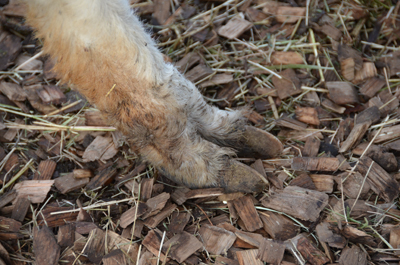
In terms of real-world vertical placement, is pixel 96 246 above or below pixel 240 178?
below

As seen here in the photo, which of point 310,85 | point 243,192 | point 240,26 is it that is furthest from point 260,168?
point 240,26

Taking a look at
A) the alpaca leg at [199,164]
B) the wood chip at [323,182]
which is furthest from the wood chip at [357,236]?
the alpaca leg at [199,164]

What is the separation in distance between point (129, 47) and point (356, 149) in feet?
5.17

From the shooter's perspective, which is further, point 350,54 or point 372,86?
point 350,54

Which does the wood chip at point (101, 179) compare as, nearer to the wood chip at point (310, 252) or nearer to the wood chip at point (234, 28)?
the wood chip at point (310, 252)

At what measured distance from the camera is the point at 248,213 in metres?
2.11

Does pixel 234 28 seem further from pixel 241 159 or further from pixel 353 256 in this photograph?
pixel 353 256

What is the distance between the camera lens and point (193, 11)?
10.3ft

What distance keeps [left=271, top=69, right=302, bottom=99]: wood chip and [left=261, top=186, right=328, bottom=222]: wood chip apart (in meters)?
0.80

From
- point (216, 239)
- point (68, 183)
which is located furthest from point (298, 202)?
point (68, 183)

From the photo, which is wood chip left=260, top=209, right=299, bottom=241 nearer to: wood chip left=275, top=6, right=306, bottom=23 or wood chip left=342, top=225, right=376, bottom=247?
wood chip left=342, top=225, right=376, bottom=247

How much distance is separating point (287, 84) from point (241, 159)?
0.81 m

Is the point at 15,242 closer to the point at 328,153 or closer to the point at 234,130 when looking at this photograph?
the point at 234,130

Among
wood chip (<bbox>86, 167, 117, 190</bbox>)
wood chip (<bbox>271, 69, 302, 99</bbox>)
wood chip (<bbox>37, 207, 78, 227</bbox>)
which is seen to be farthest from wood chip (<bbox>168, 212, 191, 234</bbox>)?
wood chip (<bbox>271, 69, 302, 99</bbox>)
